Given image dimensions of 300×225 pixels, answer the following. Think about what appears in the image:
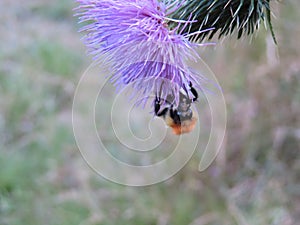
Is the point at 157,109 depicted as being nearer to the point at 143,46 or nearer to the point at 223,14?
the point at 143,46

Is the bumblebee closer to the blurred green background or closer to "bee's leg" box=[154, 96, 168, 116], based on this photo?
"bee's leg" box=[154, 96, 168, 116]

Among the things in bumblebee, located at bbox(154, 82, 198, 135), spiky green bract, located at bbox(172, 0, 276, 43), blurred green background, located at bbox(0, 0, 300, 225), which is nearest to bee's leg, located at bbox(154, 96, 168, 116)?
bumblebee, located at bbox(154, 82, 198, 135)

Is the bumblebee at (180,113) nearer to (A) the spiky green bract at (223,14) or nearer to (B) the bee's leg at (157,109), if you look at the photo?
(B) the bee's leg at (157,109)

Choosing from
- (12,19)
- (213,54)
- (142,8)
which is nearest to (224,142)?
(213,54)

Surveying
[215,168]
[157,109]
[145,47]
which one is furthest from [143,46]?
[215,168]

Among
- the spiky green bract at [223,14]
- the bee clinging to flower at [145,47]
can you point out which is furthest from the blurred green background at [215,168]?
the bee clinging to flower at [145,47]
